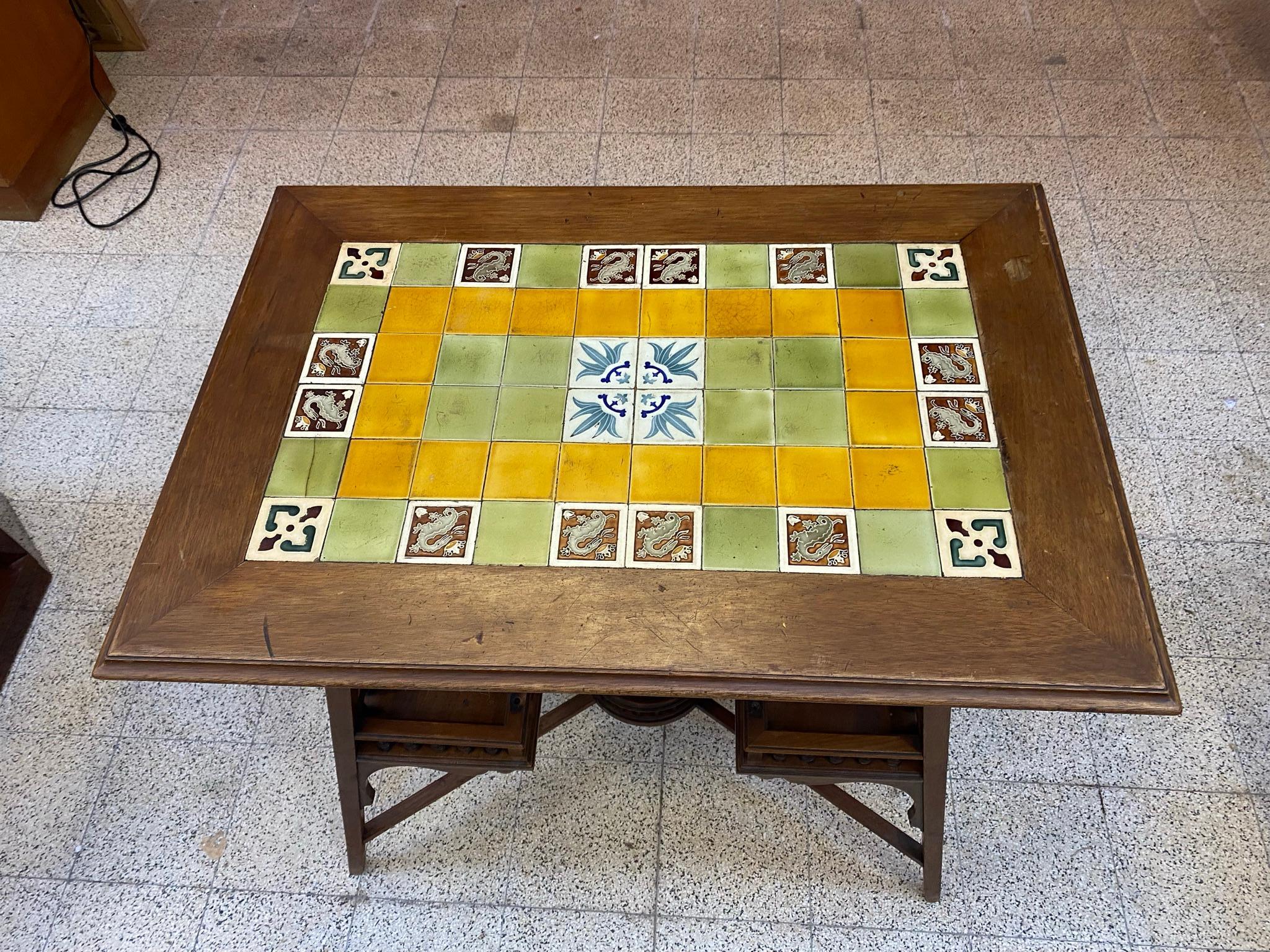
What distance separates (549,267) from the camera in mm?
1752

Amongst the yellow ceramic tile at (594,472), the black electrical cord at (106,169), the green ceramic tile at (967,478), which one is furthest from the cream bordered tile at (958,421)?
the black electrical cord at (106,169)

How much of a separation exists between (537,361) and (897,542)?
2.16 feet

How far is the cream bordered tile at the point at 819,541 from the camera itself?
1.34m

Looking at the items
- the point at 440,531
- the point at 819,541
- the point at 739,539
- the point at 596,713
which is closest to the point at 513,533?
the point at 440,531

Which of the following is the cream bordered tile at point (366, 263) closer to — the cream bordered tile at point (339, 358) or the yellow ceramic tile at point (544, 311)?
the cream bordered tile at point (339, 358)

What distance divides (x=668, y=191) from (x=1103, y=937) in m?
1.58

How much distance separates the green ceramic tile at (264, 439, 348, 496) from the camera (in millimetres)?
1459

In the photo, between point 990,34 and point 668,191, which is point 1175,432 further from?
point 990,34

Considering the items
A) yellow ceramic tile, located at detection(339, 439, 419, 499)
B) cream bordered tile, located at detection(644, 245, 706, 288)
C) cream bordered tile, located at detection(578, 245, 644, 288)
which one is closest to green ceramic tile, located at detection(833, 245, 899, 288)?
cream bordered tile, located at detection(644, 245, 706, 288)

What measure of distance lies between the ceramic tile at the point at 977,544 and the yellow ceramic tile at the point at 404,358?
2.79 ft

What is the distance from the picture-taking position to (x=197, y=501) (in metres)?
1.44

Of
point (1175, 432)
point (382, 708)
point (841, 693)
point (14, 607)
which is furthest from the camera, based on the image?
point (1175, 432)

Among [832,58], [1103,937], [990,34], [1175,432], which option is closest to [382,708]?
[1103,937]

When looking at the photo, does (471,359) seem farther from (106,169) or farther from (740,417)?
(106,169)
